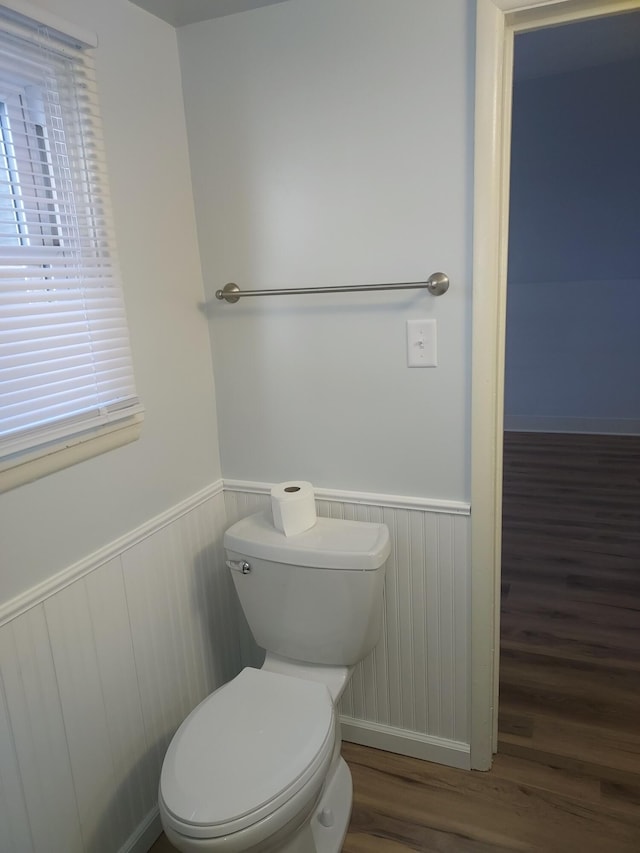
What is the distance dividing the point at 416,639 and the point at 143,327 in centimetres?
116

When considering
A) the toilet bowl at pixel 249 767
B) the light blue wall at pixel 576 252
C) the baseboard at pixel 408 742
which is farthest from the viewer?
the light blue wall at pixel 576 252

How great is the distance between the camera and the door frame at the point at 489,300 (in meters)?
1.35

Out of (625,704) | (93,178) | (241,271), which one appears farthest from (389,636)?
(93,178)

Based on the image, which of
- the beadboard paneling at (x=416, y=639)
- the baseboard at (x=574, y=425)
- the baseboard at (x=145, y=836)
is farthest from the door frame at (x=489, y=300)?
the baseboard at (x=574, y=425)

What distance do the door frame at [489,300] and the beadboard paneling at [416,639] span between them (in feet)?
0.14

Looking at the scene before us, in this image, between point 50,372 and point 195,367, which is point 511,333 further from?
point 50,372

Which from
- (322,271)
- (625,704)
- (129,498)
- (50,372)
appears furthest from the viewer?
(625,704)

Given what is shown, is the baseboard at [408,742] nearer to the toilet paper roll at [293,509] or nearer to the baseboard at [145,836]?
the baseboard at [145,836]

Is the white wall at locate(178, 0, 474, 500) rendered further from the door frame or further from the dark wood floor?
the dark wood floor

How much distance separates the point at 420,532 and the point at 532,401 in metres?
3.72

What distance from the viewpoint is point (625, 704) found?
78.6 inches

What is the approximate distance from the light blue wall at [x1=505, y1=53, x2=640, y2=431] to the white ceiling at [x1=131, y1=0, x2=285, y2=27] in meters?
3.54

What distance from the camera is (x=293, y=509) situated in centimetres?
165

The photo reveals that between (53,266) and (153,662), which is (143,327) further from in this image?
(153,662)
